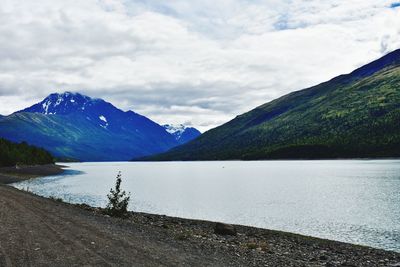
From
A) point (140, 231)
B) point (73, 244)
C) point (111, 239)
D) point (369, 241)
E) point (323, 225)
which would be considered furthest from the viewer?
point (323, 225)

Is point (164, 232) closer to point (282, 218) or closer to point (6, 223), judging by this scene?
point (6, 223)

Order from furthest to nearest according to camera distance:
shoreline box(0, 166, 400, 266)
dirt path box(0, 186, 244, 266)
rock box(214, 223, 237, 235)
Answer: rock box(214, 223, 237, 235), shoreline box(0, 166, 400, 266), dirt path box(0, 186, 244, 266)

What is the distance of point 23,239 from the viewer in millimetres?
25188

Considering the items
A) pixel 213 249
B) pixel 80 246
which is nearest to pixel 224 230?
pixel 213 249

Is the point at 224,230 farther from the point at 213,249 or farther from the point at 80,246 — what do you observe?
the point at 80,246

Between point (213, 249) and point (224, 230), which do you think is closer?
point (213, 249)

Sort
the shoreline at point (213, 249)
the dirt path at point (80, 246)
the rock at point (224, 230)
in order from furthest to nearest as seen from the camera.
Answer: the rock at point (224, 230)
the shoreline at point (213, 249)
the dirt path at point (80, 246)

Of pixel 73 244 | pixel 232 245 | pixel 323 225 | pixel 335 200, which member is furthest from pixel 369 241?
pixel 335 200

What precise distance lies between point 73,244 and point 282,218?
129 feet

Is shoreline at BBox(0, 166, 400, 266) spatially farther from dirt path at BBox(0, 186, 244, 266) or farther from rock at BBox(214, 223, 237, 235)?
rock at BBox(214, 223, 237, 235)

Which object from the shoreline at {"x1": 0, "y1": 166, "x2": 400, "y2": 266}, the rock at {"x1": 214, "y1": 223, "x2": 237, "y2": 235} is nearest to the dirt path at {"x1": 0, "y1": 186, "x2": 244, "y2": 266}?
the shoreline at {"x1": 0, "y1": 166, "x2": 400, "y2": 266}

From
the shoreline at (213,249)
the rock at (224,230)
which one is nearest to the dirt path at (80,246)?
the shoreline at (213,249)

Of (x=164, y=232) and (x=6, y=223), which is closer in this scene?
(x=6, y=223)

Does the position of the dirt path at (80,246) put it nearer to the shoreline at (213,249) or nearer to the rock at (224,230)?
the shoreline at (213,249)
